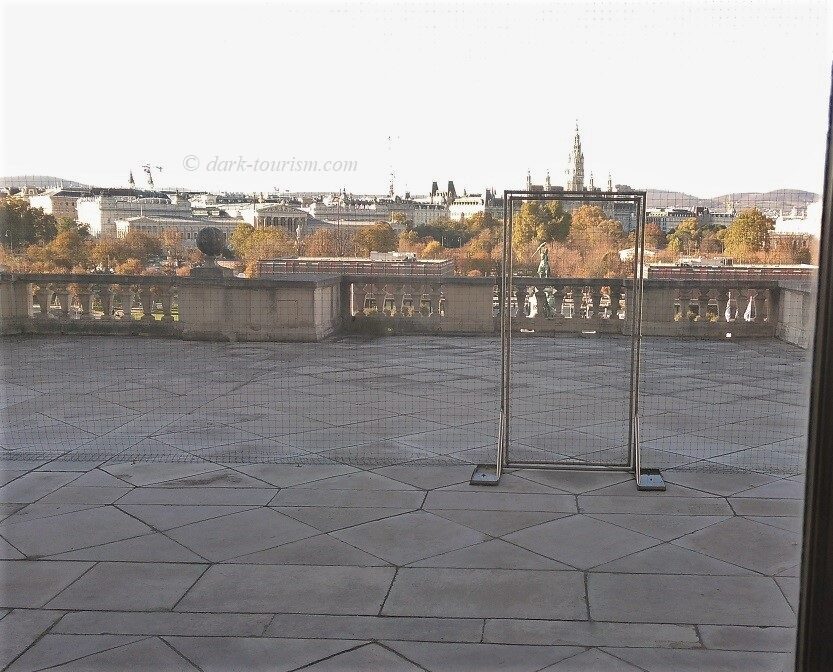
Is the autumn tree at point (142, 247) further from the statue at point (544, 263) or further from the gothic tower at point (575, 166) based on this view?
the gothic tower at point (575, 166)

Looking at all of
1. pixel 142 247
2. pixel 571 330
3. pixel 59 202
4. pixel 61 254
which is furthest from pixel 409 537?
pixel 142 247

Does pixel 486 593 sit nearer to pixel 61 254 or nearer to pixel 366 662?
pixel 366 662

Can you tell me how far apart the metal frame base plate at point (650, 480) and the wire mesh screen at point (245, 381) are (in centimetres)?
85

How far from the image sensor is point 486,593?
280cm

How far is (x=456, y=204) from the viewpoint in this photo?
18.2 metres

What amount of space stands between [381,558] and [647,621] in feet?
3.29

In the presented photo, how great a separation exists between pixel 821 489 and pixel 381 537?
2.53 meters

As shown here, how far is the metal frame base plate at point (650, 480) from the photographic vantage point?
3.97 meters

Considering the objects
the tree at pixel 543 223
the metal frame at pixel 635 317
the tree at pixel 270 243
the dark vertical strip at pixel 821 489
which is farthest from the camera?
the tree at pixel 270 243

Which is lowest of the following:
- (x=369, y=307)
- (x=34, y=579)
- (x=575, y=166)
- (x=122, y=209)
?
(x=34, y=579)

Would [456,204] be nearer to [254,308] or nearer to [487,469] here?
[254,308]

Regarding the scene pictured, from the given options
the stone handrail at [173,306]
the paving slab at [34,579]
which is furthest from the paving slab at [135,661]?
the stone handrail at [173,306]

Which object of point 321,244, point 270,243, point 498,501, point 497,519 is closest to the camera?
point 497,519

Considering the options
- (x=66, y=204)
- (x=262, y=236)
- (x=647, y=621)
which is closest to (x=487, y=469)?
(x=647, y=621)
